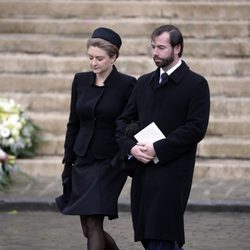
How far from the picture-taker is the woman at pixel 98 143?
673 cm

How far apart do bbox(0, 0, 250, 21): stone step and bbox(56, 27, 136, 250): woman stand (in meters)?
6.57

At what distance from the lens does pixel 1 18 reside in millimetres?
13602

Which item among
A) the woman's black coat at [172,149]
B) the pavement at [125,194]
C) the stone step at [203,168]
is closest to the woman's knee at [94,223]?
the woman's black coat at [172,149]

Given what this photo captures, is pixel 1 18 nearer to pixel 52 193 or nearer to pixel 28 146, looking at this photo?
pixel 28 146

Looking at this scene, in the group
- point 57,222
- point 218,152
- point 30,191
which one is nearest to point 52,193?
point 30,191

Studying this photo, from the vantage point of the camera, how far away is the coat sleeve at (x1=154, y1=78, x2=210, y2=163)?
20.0 ft

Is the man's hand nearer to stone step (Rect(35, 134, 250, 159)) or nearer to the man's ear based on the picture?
the man's ear

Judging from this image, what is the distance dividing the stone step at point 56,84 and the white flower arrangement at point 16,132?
32.0 inches

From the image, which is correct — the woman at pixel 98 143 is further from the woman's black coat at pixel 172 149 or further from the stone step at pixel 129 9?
the stone step at pixel 129 9

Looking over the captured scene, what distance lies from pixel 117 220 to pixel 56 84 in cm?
323

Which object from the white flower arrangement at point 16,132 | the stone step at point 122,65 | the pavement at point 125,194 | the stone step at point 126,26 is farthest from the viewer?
the stone step at point 126,26

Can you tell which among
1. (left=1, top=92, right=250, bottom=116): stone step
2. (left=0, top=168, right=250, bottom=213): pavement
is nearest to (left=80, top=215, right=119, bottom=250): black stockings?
(left=0, top=168, right=250, bottom=213): pavement

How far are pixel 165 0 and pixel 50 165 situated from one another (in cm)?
356

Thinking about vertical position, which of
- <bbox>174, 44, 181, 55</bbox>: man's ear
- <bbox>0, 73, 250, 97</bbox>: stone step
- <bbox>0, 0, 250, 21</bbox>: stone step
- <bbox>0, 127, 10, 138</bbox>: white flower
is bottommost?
<bbox>0, 127, 10, 138</bbox>: white flower
